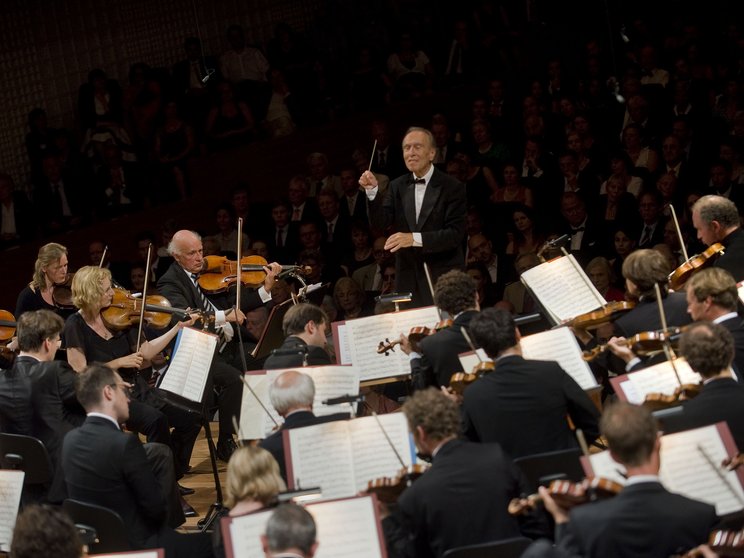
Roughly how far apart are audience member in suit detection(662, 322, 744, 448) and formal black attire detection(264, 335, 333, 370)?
1922 mm

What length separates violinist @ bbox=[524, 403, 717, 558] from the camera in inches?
114

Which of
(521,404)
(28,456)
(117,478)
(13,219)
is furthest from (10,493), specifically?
(13,219)

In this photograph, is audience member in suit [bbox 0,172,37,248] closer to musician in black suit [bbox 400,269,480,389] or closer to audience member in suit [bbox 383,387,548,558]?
musician in black suit [bbox 400,269,480,389]

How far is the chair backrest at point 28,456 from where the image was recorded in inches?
191

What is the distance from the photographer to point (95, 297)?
228 inches

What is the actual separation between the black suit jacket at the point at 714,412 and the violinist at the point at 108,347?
2.99m

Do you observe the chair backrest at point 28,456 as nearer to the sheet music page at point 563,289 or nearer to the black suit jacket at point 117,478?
the black suit jacket at point 117,478

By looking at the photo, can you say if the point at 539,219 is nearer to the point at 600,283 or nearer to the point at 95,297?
the point at 600,283

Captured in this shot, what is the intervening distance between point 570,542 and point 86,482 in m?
2.12

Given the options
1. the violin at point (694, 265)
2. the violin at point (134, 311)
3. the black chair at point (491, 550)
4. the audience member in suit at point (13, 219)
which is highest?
the audience member in suit at point (13, 219)

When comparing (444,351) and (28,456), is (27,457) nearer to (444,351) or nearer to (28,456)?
(28,456)

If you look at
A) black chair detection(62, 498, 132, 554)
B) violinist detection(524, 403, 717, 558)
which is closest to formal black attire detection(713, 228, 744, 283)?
violinist detection(524, 403, 717, 558)

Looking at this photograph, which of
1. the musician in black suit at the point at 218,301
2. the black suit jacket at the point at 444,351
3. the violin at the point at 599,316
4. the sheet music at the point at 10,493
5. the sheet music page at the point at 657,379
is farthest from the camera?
the musician in black suit at the point at 218,301

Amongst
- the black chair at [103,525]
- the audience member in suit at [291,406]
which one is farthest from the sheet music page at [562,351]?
the black chair at [103,525]
